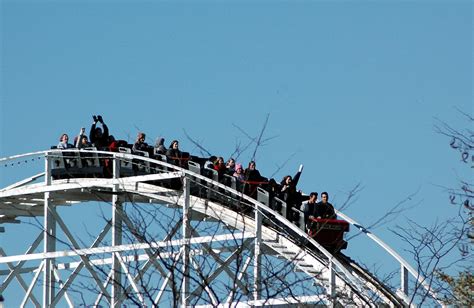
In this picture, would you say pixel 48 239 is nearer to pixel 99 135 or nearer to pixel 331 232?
pixel 99 135

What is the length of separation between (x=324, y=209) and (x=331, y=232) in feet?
1.64

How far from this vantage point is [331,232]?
32688 mm

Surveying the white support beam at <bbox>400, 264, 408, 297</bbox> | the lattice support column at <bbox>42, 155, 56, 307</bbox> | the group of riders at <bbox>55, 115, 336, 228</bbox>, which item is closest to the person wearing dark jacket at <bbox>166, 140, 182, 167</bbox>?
the group of riders at <bbox>55, 115, 336, 228</bbox>

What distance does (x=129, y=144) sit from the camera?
37.8 metres

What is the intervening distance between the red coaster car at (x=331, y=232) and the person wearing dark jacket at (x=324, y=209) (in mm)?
236

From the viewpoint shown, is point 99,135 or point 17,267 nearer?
point 99,135

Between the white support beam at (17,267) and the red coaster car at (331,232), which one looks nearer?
the red coaster car at (331,232)

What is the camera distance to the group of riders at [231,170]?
32812 millimetres

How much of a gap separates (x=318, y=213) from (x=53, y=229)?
8737 mm

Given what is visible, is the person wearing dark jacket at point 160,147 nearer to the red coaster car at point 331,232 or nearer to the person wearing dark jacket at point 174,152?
the person wearing dark jacket at point 174,152

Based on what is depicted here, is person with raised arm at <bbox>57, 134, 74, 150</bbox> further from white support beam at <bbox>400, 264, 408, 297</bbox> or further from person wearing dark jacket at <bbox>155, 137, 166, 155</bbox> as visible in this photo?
white support beam at <bbox>400, 264, 408, 297</bbox>

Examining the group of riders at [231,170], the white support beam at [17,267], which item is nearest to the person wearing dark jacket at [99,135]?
the group of riders at [231,170]

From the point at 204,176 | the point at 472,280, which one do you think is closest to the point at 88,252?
the point at 204,176

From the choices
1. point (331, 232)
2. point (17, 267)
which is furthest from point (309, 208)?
point (17, 267)
